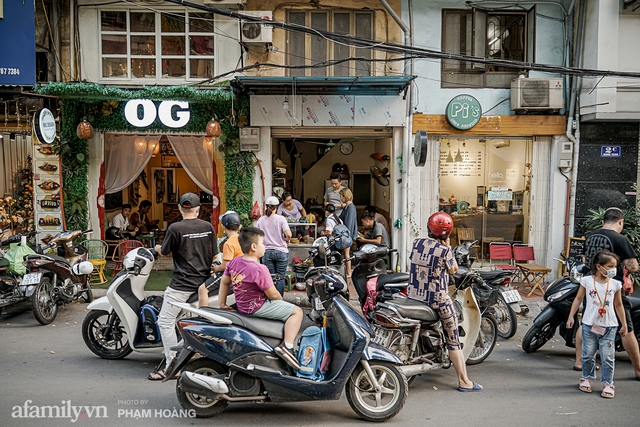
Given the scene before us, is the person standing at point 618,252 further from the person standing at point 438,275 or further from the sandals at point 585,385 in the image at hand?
the person standing at point 438,275

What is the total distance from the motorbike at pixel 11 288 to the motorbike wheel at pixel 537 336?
7.04m

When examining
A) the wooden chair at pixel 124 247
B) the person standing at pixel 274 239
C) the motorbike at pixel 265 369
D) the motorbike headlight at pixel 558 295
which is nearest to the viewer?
the motorbike at pixel 265 369

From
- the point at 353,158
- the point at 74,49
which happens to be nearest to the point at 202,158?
the point at 74,49

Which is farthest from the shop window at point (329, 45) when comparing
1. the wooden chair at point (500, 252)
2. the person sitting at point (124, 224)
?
the person sitting at point (124, 224)

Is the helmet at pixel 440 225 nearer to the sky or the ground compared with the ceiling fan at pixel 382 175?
nearer to the ground

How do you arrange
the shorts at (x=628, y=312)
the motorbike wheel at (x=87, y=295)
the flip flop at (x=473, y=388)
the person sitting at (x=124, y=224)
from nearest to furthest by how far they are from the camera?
the flip flop at (x=473, y=388), the shorts at (x=628, y=312), the motorbike wheel at (x=87, y=295), the person sitting at (x=124, y=224)

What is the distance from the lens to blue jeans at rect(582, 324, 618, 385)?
579cm

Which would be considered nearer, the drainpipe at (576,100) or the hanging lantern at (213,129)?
the hanging lantern at (213,129)

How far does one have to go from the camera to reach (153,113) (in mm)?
11672

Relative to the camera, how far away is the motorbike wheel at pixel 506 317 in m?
7.73

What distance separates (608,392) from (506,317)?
6.85 feet

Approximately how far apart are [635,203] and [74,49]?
12.3m

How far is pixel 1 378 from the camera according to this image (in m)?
6.09

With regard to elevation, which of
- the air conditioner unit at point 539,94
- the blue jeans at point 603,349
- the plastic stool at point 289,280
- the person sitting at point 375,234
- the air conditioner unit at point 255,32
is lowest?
the plastic stool at point 289,280
